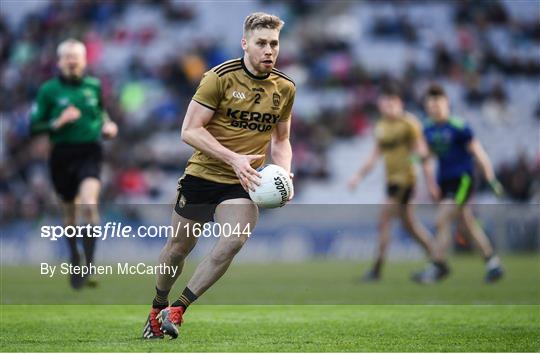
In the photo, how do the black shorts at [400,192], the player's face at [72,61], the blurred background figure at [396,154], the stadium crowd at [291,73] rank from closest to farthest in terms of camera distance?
1. the player's face at [72,61]
2. the blurred background figure at [396,154]
3. the black shorts at [400,192]
4. the stadium crowd at [291,73]

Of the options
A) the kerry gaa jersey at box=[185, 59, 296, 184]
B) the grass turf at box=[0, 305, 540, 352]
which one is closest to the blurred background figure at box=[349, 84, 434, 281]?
the grass turf at box=[0, 305, 540, 352]

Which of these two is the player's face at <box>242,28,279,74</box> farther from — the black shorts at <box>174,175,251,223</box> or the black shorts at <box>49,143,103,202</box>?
the black shorts at <box>49,143,103,202</box>

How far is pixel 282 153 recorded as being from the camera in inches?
316

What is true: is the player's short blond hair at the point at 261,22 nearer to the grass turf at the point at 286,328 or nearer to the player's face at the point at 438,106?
the grass turf at the point at 286,328

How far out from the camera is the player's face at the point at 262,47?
24.4ft

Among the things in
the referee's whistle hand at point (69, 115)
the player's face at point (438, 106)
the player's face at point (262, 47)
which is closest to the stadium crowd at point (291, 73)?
the player's face at point (438, 106)

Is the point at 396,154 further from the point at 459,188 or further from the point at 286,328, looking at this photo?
the point at 286,328

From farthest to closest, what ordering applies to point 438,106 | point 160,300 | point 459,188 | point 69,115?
point 459,188, point 438,106, point 69,115, point 160,300

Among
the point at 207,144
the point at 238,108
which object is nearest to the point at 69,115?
the point at 238,108

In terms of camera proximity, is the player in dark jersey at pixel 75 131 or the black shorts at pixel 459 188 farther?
the black shorts at pixel 459 188

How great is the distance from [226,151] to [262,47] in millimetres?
786

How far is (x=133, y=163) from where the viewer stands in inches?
952

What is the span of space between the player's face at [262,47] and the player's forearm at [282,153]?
733mm

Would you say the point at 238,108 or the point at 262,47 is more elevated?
the point at 262,47
